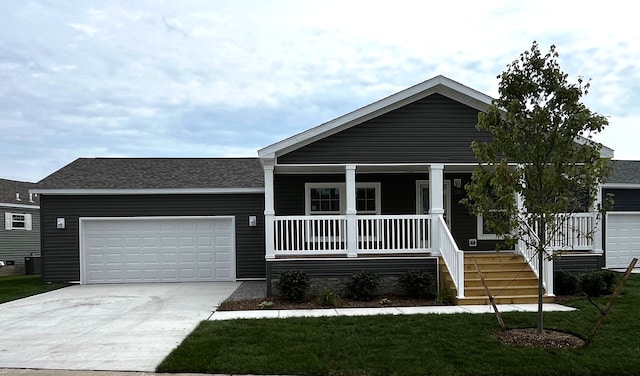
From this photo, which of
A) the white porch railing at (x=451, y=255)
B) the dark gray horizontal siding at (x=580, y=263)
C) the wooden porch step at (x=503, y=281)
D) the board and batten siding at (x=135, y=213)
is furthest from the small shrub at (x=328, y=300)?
the dark gray horizontal siding at (x=580, y=263)

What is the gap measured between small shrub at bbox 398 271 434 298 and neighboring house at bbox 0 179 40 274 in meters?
17.1

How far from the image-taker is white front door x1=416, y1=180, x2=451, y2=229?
41.5 feet

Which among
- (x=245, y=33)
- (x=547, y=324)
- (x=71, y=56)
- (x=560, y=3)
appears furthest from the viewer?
(x=71, y=56)

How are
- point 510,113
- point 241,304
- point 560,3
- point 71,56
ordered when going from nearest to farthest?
point 510,113 < point 241,304 < point 560,3 < point 71,56

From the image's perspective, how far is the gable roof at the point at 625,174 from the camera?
1477cm

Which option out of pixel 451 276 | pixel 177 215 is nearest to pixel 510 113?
pixel 451 276

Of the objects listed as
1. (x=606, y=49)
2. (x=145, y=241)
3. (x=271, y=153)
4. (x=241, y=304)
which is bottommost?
(x=241, y=304)

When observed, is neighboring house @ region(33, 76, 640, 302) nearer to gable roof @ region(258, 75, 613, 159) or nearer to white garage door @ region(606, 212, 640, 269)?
gable roof @ region(258, 75, 613, 159)

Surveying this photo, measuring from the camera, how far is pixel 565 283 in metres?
10.0

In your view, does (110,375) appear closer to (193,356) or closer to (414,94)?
(193,356)

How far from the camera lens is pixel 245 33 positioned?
13031 millimetres

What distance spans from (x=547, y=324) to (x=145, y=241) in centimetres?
1086

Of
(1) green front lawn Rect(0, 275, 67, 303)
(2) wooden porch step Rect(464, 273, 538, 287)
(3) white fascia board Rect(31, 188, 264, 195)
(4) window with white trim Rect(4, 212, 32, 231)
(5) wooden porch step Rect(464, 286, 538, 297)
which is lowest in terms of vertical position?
(1) green front lawn Rect(0, 275, 67, 303)

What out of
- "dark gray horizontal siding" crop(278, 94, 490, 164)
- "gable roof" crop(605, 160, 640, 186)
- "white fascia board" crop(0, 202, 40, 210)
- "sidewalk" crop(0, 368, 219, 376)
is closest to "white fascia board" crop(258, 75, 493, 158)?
"dark gray horizontal siding" crop(278, 94, 490, 164)
